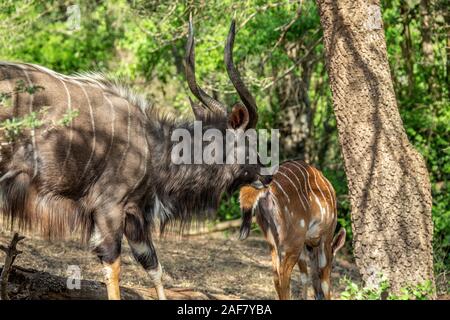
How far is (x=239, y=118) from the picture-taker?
484 centimetres

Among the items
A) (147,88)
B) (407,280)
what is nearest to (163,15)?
(147,88)

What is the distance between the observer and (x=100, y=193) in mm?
4352

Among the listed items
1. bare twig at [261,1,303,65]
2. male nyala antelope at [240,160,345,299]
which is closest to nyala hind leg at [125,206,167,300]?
male nyala antelope at [240,160,345,299]

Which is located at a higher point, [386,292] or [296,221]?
[296,221]

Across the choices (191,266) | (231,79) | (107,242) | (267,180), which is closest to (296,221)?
(267,180)

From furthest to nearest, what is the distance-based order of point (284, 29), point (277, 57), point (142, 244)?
point (277, 57)
point (284, 29)
point (142, 244)

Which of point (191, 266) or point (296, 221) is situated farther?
point (191, 266)

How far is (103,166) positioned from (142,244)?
529 millimetres

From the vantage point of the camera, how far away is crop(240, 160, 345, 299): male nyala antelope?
5.11m

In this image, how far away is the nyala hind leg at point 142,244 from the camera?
450 centimetres

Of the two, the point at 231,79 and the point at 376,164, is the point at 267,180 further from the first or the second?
the point at 376,164

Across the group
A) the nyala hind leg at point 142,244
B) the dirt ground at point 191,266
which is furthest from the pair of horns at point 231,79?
the dirt ground at point 191,266

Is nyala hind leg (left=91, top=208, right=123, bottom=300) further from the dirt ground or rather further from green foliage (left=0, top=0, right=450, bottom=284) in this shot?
green foliage (left=0, top=0, right=450, bottom=284)

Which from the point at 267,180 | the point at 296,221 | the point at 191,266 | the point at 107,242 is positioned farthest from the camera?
the point at 191,266
